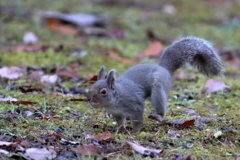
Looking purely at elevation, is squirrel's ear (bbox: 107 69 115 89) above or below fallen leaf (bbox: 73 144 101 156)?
above

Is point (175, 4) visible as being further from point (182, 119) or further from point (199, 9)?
point (182, 119)

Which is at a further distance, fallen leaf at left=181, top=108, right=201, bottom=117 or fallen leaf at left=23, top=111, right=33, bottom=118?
fallen leaf at left=181, top=108, right=201, bottom=117

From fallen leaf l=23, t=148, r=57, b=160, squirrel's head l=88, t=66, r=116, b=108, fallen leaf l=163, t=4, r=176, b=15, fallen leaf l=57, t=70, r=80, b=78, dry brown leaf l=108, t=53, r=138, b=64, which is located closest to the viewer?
fallen leaf l=23, t=148, r=57, b=160

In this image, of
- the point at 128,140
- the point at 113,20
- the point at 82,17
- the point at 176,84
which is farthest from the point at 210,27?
the point at 128,140

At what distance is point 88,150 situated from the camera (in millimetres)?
2861

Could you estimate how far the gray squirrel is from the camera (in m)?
3.60

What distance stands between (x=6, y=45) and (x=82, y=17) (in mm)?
2280

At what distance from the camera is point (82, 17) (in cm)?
881

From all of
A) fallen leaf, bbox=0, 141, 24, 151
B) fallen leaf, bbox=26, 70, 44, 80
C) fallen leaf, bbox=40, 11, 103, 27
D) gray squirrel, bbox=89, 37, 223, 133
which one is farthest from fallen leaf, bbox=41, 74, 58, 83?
fallen leaf, bbox=40, 11, 103, 27

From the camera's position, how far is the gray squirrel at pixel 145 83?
360 cm

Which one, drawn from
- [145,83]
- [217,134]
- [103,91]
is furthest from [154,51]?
[217,134]

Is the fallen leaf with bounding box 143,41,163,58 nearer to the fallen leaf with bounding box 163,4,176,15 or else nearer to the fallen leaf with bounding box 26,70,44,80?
the fallen leaf with bounding box 26,70,44,80

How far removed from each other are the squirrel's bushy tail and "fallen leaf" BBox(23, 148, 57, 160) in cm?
196

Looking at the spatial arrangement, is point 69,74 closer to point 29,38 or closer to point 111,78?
point 111,78
